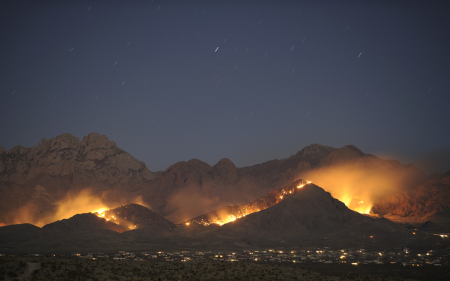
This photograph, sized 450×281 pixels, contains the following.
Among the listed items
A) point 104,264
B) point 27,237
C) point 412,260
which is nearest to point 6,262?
point 104,264

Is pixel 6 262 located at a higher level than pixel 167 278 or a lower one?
higher

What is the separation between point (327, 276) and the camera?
77125 millimetres

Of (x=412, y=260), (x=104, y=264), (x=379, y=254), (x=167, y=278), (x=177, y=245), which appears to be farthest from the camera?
(x=177, y=245)

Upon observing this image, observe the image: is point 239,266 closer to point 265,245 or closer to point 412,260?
point 412,260

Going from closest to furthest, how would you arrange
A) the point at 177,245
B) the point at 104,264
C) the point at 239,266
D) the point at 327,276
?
the point at 104,264 → the point at 327,276 → the point at 239,266 → the point at 177,245

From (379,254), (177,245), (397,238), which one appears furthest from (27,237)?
(397,238)

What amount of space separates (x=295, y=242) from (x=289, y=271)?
116671 mm

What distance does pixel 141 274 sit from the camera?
64.9 meters

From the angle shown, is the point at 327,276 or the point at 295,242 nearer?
the point at 327,276

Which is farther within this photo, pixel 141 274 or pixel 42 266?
pixel 141 274

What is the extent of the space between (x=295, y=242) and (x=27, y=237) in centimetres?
13259

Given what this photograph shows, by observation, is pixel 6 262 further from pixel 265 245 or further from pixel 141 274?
pixel 265 245

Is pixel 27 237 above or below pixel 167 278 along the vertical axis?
above

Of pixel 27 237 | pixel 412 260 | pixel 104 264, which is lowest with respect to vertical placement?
pixel 412 260
